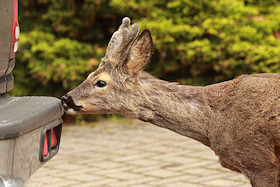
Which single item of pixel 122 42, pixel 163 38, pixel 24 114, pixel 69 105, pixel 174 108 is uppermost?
pixel 122 42

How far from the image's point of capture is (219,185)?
6.11 metres

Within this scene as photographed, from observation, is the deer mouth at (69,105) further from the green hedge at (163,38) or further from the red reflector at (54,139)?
the green hedge at (163,38)

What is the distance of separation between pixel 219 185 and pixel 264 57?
14.2 ft

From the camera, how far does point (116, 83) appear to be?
16.4 ft

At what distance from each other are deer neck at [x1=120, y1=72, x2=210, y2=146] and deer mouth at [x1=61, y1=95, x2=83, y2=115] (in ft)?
1.59

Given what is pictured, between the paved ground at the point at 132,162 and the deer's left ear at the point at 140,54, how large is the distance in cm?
158

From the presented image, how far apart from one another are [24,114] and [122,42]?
59.1 inches

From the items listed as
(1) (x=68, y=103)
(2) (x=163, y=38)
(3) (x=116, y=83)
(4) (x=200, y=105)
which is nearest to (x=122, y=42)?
(3) (x=116, y=83)

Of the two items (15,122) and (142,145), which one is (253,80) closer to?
(15,122)

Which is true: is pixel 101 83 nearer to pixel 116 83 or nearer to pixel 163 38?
pixel 116 83

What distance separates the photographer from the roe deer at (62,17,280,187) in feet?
14.7

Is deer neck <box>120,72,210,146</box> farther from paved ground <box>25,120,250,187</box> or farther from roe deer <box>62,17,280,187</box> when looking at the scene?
paved ground <box>25,120,250,187</box>

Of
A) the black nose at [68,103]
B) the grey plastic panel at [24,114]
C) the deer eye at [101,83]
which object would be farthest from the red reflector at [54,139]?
the deer eye at [101,83]

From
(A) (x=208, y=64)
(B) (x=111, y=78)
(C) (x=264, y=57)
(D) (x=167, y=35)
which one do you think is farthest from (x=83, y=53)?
(B) (x=111, y=78)
